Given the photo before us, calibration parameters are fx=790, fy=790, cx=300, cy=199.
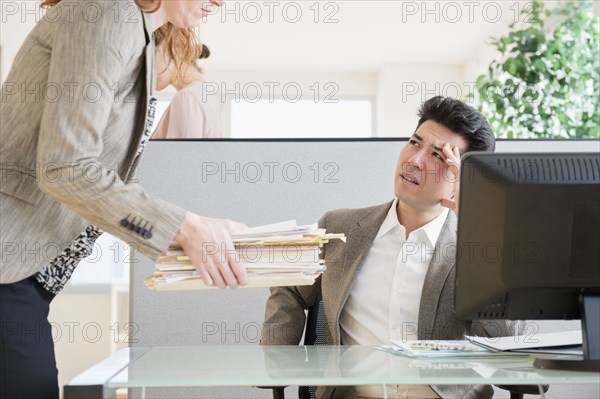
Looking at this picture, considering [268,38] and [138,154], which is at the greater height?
[268,38]

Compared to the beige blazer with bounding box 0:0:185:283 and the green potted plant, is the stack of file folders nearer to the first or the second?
the beige blazer with bounding box 0:0:185:283

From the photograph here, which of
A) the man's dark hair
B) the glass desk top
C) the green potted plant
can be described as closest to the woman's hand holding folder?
the glass desk top

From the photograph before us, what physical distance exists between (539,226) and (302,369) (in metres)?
0.46

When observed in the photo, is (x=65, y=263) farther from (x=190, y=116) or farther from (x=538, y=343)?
(x=190, y=116)

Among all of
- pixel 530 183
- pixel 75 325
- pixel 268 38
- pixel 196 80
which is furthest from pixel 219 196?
pixel 268 38

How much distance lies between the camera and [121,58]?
1.16 metres

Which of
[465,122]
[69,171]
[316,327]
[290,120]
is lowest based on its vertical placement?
[316,327]

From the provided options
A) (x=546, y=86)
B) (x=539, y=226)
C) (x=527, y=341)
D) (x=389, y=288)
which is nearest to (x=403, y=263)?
(x=389, y=288)

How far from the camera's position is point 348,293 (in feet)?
6.35

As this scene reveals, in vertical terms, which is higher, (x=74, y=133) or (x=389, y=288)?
(x=74, y=133)

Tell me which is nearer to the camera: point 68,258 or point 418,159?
point 68,258

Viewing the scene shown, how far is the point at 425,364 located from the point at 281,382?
0.99ft

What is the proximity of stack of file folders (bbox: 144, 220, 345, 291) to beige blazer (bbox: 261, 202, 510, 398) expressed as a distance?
24.9 inches

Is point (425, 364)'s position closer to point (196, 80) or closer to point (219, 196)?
point (219, 196)
